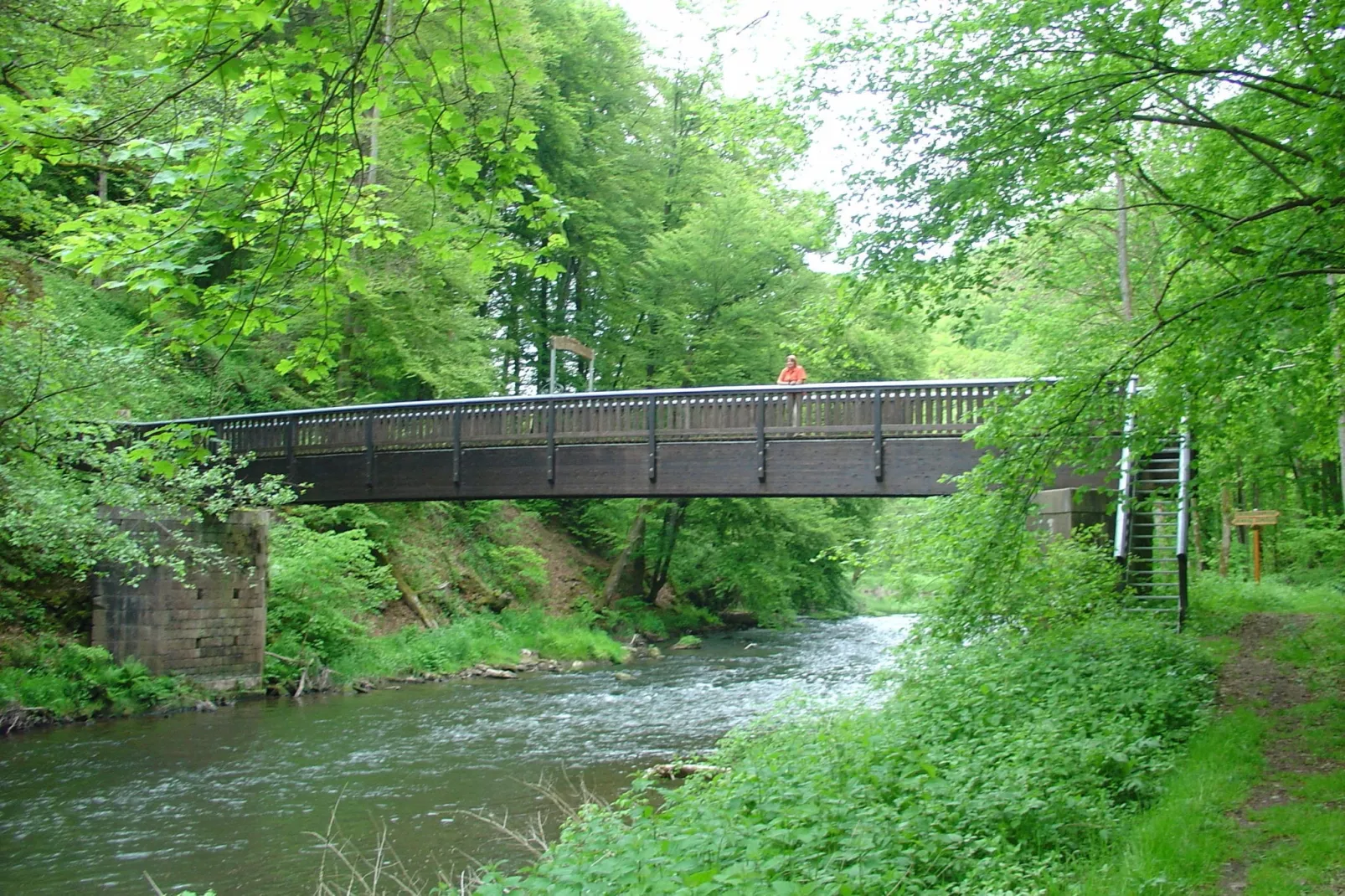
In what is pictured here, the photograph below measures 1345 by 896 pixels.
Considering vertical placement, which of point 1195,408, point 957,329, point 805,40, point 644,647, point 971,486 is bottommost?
point 644,647

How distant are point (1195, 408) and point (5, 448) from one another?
11644 mm

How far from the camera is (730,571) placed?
2830 cm

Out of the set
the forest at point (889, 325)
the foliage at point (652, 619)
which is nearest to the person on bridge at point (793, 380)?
the forest at point (889, 325)

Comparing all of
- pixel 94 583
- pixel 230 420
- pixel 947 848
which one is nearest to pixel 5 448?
pixel 94 583

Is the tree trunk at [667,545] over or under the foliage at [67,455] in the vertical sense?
under

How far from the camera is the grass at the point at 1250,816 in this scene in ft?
16.3

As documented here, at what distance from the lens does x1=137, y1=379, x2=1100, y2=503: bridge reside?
14.9 meters

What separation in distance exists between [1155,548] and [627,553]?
55.9 feet

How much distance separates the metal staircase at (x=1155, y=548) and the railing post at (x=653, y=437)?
6474mm

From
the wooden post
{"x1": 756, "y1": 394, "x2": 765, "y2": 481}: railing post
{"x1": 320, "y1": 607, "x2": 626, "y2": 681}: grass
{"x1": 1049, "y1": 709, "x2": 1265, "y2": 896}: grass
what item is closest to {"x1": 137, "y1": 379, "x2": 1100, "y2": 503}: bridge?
{"x1": 756, "y1": 394, "x2": 765, "y2": 481}: railing post

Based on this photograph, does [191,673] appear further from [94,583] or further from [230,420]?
[230,420]

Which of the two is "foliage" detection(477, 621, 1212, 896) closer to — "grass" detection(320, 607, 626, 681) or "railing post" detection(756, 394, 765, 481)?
"railing post" detection(756, 394, 765, 481)

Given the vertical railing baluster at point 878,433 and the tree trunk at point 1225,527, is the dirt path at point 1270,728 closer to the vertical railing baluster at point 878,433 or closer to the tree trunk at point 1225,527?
the vertical railing baluster at point 878,433

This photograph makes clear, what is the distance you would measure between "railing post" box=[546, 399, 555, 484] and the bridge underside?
3 centimetres
